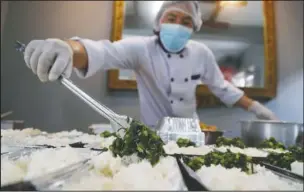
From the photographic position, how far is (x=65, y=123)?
7.14ft

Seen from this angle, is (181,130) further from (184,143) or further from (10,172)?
(10,172)

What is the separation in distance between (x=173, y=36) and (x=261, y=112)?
732 millimetres

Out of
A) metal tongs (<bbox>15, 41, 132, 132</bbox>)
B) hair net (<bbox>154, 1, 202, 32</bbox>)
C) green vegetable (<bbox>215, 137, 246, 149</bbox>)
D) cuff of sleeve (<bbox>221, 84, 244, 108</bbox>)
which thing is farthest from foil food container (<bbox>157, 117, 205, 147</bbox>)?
cuff of sleeve (<bbox>221, 84, 244, 108</bbox>)

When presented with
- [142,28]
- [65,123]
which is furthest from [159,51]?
[65,123]

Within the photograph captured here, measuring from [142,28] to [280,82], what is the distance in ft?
3.68

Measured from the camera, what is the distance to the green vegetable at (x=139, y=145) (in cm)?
52

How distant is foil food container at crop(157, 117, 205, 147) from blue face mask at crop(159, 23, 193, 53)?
684 millimetres

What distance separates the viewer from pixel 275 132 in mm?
1221

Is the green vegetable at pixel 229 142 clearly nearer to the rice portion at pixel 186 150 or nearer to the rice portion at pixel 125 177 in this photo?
the rice portion at pixel 186 150

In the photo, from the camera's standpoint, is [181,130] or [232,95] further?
[232,95]

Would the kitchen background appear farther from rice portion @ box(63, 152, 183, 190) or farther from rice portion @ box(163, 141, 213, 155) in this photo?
rice portion @ box(63, 152, 183, 190)

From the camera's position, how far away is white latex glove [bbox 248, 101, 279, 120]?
1896mm

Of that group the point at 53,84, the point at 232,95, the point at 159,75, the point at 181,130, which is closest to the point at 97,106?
the point at 181,130

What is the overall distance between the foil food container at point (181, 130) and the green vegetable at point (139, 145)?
1.16 feet
